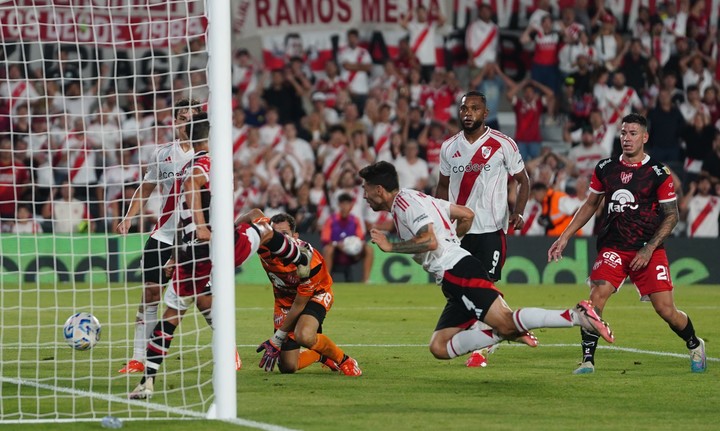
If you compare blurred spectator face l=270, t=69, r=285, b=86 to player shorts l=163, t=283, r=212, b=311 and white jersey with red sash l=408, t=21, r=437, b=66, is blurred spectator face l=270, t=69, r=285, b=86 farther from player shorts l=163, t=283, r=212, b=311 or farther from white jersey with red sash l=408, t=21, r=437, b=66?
player shorts l=163, t=283, r=212, b=311

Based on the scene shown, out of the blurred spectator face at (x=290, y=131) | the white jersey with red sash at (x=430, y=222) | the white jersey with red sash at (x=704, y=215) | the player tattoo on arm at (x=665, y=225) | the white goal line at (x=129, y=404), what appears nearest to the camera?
the white goal line at (x=129, y=404)

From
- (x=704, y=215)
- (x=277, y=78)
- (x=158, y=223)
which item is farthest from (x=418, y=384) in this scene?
(x=277, y=78)

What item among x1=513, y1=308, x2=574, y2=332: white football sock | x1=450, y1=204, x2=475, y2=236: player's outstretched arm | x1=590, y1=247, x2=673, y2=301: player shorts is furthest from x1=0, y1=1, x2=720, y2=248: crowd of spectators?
x1=513, y1=308, x2=574, y2=332: white football sock

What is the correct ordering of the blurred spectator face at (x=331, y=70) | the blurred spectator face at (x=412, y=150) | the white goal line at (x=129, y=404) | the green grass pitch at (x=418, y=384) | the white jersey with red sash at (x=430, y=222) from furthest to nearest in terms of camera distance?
the blurred spectator face at (x=331, y=70)
the blurred spectator face at (x=412, y=150)
the white jersey with red sash at (x=430, y=222)
the green grass pitch at (x=418, y=384)
the white goal line at (x=129, y=404)

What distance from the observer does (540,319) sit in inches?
324

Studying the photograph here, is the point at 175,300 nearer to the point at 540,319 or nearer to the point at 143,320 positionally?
the point at 143,320

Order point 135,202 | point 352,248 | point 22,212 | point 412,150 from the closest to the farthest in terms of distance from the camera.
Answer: point 135,202
point 352,248
point 22,212
point 412,150

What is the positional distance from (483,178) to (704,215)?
12080mm

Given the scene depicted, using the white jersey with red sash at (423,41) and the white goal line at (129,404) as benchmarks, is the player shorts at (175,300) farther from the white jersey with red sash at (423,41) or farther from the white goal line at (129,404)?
the white jersey with red sash at (423,41)

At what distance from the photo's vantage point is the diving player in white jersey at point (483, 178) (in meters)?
10.4

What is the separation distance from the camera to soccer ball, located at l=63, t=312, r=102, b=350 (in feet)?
28.6

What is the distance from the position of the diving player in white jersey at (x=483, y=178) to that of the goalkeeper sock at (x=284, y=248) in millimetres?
1912

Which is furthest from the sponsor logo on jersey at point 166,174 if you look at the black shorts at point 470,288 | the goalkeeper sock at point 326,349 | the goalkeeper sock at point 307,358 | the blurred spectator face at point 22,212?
the blurred spectator face at point 22,212

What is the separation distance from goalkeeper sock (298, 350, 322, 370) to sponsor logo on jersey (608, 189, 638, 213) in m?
2.68
